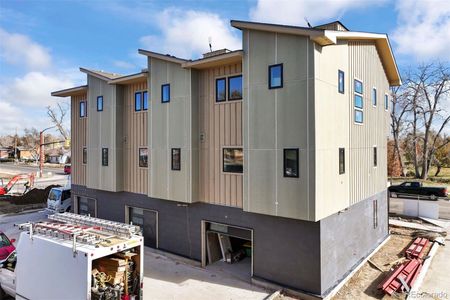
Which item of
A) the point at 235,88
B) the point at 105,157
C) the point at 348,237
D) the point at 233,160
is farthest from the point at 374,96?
the point at 105,157

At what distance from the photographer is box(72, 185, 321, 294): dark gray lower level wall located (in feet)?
31.1

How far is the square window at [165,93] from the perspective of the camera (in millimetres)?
12500

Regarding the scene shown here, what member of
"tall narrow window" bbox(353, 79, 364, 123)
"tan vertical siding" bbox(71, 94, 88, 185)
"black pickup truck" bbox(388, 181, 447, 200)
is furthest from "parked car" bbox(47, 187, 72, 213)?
"black pickup truck" bbox(388, 181, 447, 200)

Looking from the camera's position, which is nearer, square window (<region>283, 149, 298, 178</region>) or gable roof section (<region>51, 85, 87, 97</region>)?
square window (<region>283, 149, 298, 178</region>)

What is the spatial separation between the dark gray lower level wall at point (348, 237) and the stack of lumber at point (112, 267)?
5815mm

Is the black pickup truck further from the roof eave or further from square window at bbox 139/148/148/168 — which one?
the roof eave

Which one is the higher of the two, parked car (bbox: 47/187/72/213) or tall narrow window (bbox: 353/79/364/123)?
tall narrow window (bbox: 353/79/364/123)

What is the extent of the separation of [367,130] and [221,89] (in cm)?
651

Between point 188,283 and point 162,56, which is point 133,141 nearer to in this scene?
point 162,56

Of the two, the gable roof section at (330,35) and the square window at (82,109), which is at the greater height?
the gable roof section at (330,35)

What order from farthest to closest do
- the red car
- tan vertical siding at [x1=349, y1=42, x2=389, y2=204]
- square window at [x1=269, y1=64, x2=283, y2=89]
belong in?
tan vertical siding at [x1=349, y1=42, x2=389, y2=204] < the red car < square window at [x1=269, y1=64, x2=283, y2=89]

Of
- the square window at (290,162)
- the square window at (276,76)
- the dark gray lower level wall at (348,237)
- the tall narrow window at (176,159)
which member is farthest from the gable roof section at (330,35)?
the dark gray lower level wall at (348,237)

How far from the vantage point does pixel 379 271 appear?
38.3 ft

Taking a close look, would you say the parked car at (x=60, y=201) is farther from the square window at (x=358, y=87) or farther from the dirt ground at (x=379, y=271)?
the square window at (x=358, y=87)
